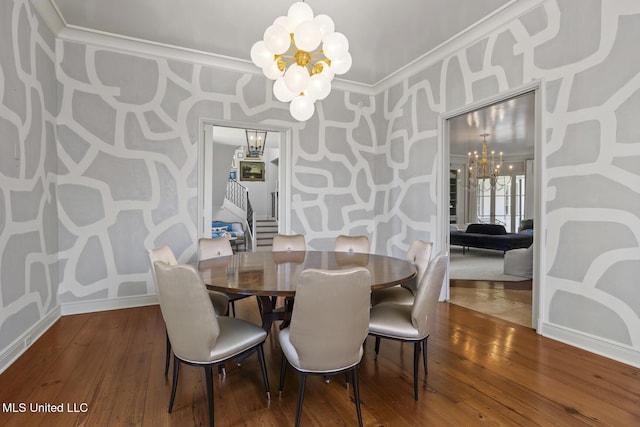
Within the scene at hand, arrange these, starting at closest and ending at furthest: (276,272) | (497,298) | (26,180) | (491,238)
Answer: (276,272) → (26,180) → (497,298) → (491,238)

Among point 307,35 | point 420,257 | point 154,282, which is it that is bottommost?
point 154,282

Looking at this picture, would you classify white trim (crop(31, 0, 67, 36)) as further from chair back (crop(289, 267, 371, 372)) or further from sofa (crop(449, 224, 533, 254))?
sofa (crop(449, 224, 533, 254))

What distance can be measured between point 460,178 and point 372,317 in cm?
969

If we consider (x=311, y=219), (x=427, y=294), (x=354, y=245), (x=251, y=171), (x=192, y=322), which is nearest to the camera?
(x=192, y=322)

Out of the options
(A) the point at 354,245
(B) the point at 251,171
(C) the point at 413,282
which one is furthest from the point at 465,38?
(B) the point at 251,171

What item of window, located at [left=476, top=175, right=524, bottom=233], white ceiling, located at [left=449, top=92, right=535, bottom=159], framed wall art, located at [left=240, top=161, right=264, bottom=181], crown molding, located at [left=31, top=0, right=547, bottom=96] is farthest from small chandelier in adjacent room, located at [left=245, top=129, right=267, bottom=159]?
window, located at [left=476, top=175, right=524, bottom=233]

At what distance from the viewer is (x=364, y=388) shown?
6.51ft

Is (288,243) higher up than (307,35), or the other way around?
(307,35)

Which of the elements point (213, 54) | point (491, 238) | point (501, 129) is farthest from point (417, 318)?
point (501, 129)

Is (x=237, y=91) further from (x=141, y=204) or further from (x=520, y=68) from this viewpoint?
(x=520, y=68)

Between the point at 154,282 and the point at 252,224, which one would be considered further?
the point at 252,224

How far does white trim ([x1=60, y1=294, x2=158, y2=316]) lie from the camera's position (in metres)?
3.38

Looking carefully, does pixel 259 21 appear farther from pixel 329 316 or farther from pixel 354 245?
pixel 329 316

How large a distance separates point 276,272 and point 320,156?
2802 millimetres
